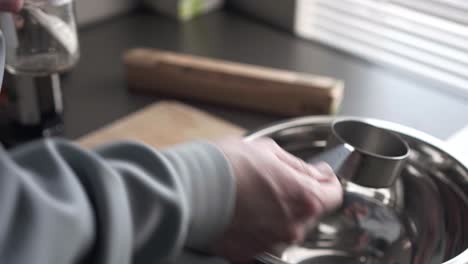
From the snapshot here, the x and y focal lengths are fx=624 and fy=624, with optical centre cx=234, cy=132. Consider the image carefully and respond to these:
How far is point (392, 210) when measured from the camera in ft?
2.16

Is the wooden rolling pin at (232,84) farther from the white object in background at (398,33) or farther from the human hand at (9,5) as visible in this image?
the human hand at (9,5)

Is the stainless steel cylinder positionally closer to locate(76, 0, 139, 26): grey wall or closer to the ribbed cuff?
the ribbed cuff

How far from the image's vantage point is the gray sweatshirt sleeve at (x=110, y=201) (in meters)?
0.34

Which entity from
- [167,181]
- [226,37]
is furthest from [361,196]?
[226,37]


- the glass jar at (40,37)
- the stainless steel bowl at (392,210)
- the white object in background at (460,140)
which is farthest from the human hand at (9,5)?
the white object in background at (460,140)

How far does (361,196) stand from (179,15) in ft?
1.72

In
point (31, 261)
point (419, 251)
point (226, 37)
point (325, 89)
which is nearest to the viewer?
point (31, 261)

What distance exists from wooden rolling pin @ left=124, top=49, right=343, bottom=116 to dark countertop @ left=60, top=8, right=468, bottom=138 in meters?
0.02

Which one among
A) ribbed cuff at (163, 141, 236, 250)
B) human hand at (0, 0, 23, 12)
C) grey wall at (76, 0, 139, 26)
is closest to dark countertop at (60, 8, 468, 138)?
grey wall at (76, 0, 139, 26)

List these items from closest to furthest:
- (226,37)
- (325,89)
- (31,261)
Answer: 1. (31,261)
2. (325,89)
3. (226,37)

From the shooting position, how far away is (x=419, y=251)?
61cm

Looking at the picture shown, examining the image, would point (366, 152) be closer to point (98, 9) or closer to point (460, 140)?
point (460, 140)

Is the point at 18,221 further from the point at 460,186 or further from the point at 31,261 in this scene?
the point at 460,186

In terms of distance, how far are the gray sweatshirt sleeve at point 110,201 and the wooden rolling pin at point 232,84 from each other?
362 millimetres
